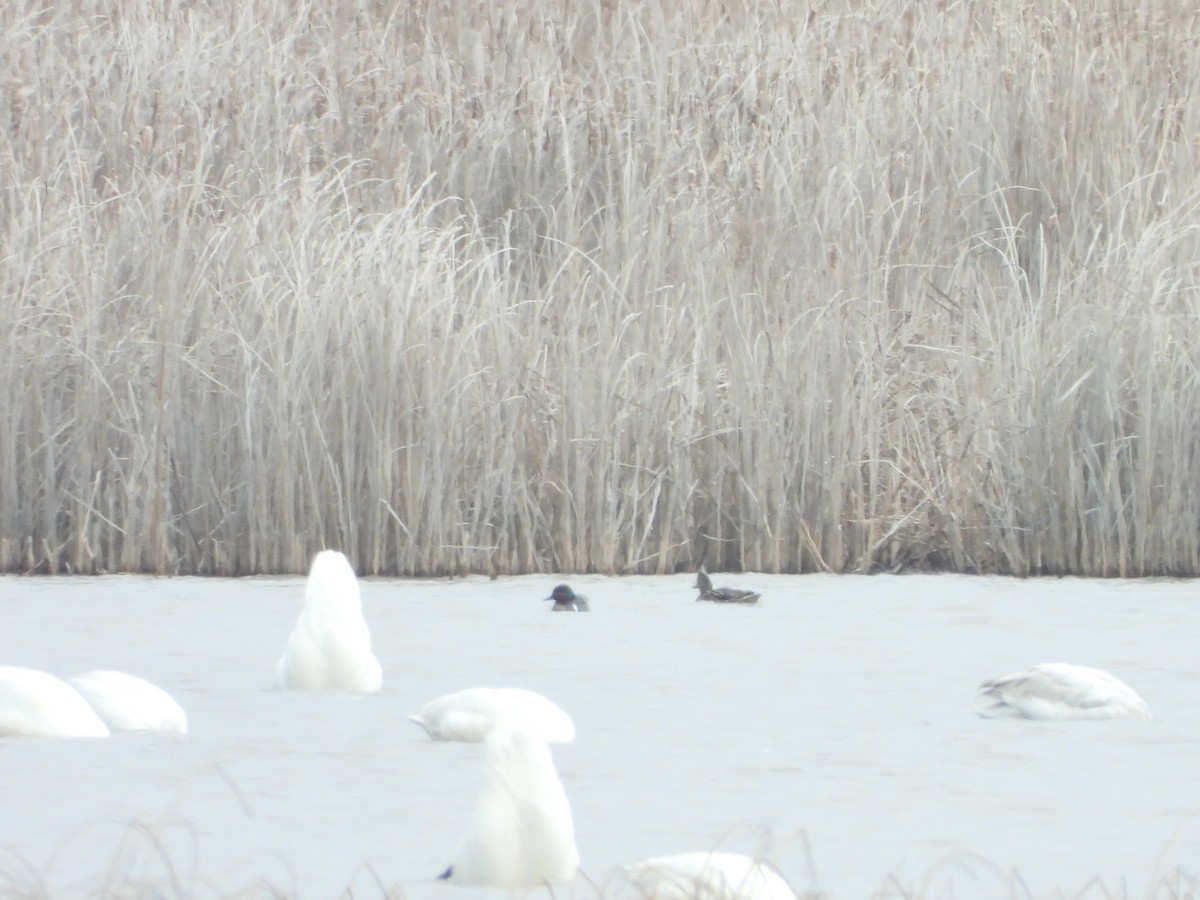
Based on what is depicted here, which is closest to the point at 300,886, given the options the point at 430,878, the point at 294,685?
the point at 430,878

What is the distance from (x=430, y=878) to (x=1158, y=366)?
12.5 ft

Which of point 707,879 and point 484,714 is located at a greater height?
point 484,714

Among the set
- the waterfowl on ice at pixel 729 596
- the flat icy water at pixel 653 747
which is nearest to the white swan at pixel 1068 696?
the flat icy water at pixel 653 747

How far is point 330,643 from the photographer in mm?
3877

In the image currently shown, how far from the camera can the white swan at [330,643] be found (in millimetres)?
3885

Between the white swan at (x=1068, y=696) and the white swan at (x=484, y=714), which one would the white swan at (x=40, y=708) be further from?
the white swan at (x=1068, y=696)

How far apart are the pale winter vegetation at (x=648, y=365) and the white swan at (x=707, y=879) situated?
3287 mm

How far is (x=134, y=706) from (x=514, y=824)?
3.81 feet

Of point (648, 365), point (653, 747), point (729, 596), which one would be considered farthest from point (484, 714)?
point (648, 365)

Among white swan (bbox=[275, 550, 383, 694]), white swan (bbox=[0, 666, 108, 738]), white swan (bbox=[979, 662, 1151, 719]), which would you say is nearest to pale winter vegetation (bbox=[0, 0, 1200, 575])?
white swan (bbox=[275, 550, 383, 694])

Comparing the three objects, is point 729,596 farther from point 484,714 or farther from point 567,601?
point 484,714

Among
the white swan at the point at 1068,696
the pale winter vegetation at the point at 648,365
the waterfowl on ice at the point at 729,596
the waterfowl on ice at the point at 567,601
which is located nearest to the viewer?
the white swan at the point at 1068,696

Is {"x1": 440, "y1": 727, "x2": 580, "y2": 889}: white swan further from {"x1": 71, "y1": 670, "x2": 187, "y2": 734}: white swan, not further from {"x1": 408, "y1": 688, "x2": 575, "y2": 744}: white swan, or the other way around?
{"x1": 71, "y1": 670, "x2": 187, "y2": 734}: white swan

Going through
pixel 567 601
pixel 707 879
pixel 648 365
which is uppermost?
pixel 648 365
